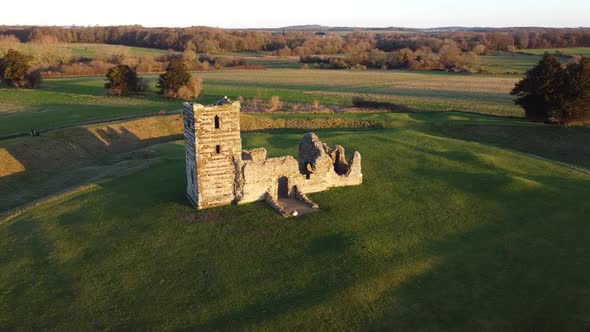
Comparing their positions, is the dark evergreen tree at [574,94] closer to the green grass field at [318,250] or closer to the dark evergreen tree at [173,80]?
the green grass field at [318,250]

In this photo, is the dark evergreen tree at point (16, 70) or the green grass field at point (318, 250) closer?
the green grass field at point (318, 250)

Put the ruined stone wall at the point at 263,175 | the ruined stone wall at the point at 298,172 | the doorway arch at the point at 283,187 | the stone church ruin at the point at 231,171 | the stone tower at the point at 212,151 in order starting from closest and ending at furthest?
the stone tower at the point at 212,151 < the stone church ruin at the point at 231,171 < the ruined stone wall at the point at 263,175 < the ruined stone wall at the point at 298,172 < the doorway arch at the point at 283,187

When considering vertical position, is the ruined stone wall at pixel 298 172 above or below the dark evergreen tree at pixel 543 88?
below

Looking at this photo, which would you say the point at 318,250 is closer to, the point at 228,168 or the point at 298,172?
the point at 298,172

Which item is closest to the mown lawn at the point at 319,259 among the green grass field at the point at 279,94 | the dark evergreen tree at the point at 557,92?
the dark evergreen tree at the point at 557,92

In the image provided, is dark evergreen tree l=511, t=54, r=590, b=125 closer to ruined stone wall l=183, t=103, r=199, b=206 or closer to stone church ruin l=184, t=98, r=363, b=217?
stone church ruin l=184, t=98, r=363, b=217

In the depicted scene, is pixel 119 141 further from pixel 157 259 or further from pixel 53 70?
pixel 53 70
